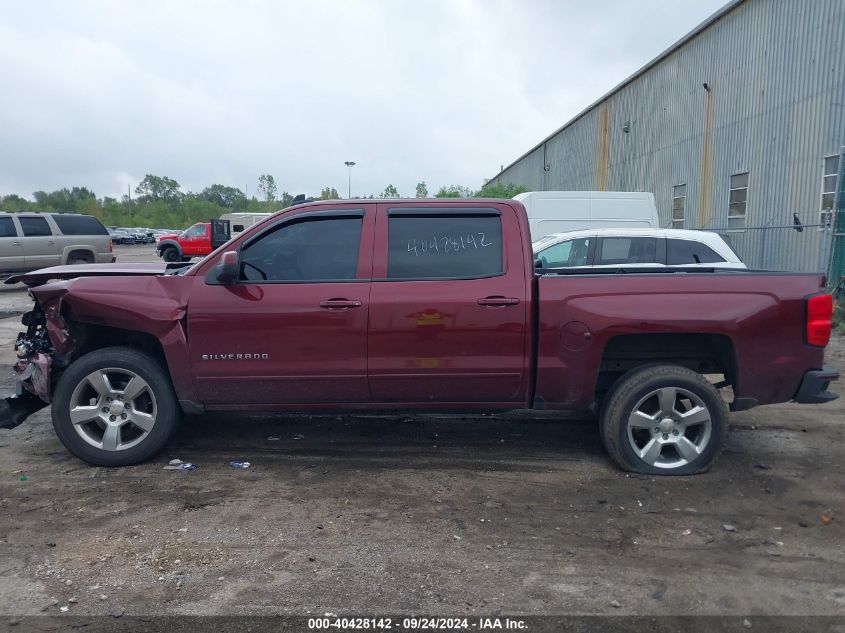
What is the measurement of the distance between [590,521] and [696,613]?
3.37 feet

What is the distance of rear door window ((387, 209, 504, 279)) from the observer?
198 inches

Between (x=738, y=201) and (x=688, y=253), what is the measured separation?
9076mm

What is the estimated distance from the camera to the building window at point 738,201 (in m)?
16.4

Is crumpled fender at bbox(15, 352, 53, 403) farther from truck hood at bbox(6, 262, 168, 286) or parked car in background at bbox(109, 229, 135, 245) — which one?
parked car in background at bbox(109, 229, 135, 245)

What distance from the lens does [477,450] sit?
218 inches

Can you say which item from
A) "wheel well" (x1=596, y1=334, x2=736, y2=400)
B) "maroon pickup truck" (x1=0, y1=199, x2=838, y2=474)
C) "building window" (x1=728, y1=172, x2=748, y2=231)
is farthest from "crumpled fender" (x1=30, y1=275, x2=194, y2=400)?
"building window" (x1=728, y1=172, x2=748, y2=231)

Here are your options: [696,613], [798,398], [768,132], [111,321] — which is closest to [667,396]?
[798,398]

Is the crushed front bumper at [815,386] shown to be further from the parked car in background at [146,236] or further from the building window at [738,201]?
the parked car in background at [146,236]

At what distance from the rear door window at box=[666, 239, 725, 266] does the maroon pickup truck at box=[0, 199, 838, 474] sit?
4.00 m

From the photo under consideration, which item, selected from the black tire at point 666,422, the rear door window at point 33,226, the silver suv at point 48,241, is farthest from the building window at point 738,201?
the rear door window at point 33,226

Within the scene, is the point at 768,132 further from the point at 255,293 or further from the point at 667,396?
the point at 255,293

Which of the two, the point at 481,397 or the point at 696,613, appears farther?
the point at 481,397

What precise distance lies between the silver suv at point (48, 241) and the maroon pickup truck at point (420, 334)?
1493 centimetres

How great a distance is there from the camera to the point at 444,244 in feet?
16.7
